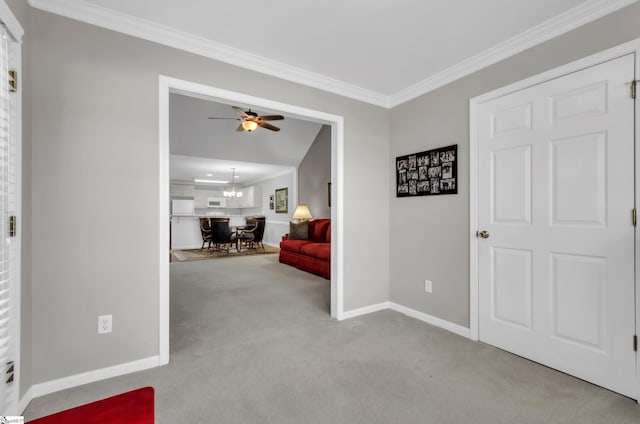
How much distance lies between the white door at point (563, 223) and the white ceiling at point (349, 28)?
425 mm

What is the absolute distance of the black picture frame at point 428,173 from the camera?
111 inches

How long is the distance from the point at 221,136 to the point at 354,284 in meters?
Result: 4.93

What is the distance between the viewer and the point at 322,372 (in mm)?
2117

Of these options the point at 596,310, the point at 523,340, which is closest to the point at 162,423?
the point at 523,340

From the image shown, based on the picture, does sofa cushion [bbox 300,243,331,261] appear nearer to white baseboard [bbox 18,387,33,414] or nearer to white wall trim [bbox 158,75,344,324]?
white wall trim [bbox 158,75,344,324]

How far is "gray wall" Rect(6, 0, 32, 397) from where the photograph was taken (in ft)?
5.67

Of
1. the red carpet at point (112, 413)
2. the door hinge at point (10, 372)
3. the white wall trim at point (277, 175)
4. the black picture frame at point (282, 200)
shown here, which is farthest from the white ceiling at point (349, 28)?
the black picture frame at point (282, 200)

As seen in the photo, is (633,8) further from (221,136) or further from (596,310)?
(221,136)

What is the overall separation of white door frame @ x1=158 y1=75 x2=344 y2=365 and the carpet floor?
0.31m

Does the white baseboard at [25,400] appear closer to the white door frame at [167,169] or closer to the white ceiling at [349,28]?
the white door frame at [167,169]

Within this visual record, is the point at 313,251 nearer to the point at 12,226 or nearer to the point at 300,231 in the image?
the point at 300,231

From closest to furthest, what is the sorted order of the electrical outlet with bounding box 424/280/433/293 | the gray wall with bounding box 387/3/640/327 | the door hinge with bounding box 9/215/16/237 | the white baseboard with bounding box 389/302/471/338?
the door hinge with bounding box 9/215/16/237 < the gray wall with bounding box 387/3/640/327 < the white baseboard with bounding box 389/302/471/338 < the electrical outlet with bounding box 424/280/433/293

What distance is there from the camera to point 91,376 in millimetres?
2008

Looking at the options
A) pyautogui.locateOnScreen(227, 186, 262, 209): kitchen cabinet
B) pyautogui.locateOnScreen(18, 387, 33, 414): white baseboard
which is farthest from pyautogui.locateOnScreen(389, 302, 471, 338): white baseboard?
pyautogui.locateOnScreen(227, 186, 262, 209): kitchen cabinet
